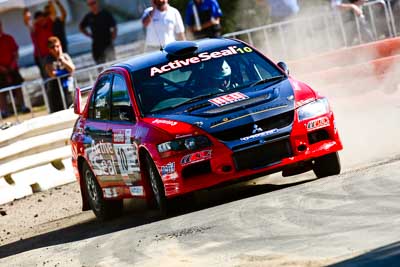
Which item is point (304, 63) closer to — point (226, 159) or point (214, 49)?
point (214, 49)

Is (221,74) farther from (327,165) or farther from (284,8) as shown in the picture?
(284,8)

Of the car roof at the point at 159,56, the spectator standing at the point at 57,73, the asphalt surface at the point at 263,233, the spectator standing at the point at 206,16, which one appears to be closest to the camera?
the asphalt surface at the point at 263,233

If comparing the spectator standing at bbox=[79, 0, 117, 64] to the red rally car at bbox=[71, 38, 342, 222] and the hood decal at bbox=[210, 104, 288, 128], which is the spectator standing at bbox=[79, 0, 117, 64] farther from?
the hood decal at bbox=[210, 104, 288, 128]

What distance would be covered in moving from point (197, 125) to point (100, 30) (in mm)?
12245

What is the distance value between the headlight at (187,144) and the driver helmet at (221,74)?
1.05 meters

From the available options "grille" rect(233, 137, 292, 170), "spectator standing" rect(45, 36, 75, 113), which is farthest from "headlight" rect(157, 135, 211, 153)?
"spectator standing" rect(45, 36, 75, 113)

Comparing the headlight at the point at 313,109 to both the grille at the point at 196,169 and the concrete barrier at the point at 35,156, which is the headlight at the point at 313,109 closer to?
the grille at the point at 196,169

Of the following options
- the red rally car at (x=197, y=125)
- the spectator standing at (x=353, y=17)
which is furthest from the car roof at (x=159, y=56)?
the spectator standing at (x=353, y=17)

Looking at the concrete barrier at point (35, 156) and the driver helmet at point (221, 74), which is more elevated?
the driver helmet at point (221, 74)

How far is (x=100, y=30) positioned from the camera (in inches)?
907

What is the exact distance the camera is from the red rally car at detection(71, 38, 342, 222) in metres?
11.1

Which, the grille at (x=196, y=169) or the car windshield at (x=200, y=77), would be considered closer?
the grille at (x=196, y=169)

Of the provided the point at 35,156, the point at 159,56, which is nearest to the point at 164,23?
the point at 35,156

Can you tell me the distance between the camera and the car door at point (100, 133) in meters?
12.5
